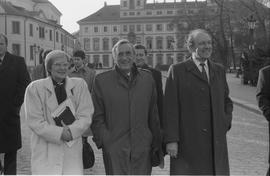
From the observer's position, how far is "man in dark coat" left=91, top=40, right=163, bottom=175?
13.4 feet

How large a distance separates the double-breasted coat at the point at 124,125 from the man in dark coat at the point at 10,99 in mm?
1536

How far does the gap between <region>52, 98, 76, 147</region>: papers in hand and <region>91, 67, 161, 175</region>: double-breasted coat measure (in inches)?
11.6

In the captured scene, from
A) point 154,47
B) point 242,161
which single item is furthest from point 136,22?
point 242,161

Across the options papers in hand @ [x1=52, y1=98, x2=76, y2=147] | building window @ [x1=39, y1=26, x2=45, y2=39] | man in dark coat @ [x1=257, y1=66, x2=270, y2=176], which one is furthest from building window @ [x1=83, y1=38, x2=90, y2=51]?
papers in hand @ [x1=52, y1=98, x2=76, y2=147]

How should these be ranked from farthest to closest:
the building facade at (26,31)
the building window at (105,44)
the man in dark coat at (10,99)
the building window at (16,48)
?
the building window at (105,44)
the building window at (16,48)
the building facade at (26,31)
the man in dark coat at (10,99)

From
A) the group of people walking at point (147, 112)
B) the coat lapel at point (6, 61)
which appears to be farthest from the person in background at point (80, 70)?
the group of people walking at point (147, 112)

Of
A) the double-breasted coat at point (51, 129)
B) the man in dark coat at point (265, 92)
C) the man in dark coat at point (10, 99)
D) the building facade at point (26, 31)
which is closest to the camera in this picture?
the double-breasted coat at point (51, 129)

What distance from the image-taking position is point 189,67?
4.23m

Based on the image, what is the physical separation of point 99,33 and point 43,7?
34390mm

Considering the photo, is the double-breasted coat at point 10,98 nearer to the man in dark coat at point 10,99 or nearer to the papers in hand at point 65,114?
the man in dark coat at point 10,99

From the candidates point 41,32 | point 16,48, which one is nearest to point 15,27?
point 16,48

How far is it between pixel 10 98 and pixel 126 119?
1.84m

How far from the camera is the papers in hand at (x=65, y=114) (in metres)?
3.90

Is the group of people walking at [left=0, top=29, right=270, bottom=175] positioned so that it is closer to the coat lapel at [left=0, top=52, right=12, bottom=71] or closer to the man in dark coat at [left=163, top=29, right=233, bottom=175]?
the man in dark coat at [left=163, top=29, right=233, bottom=175]
